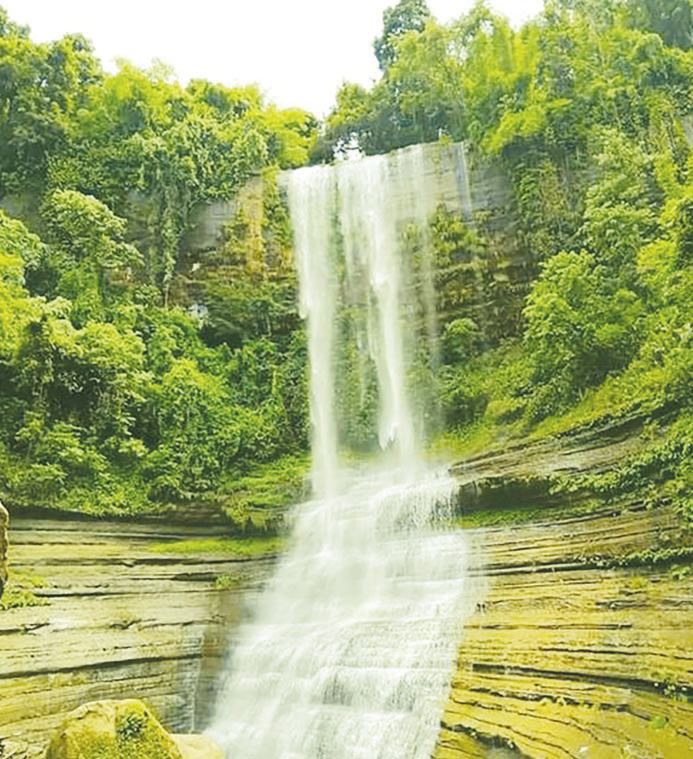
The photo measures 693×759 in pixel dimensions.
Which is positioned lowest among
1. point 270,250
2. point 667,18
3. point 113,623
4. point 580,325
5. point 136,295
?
point 113,623

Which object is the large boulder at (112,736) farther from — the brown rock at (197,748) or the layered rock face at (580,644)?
the layered rock face at (580,644)

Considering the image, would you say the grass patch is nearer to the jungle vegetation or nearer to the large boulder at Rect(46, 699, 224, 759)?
the jungle vegetation

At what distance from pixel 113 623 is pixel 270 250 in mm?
12176

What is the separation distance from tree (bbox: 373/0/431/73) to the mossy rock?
28648 mm

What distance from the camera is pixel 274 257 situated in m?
21.4

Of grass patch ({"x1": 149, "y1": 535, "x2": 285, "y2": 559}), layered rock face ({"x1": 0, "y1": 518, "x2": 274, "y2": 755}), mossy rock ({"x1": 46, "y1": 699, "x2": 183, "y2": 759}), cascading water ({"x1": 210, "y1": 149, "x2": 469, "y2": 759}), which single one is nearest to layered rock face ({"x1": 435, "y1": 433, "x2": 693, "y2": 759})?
cascading water ({"x1": 210, "y1": 149, "x2": 469, "y2": 759})

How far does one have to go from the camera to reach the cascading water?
9.63m

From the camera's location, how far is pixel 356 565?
1334cm

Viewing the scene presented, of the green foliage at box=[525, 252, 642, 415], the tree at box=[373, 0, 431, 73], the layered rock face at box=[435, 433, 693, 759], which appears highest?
the tree at box=[373, 0, 431, 73]

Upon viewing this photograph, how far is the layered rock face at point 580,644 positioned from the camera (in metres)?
7.69

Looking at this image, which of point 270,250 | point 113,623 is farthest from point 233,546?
point 270,250

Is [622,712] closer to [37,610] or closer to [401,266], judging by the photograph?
[37,610]

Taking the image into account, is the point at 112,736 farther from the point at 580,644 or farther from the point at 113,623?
the point at 113,623

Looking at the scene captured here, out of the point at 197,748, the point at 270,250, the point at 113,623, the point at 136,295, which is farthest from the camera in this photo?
the point at 270,250
